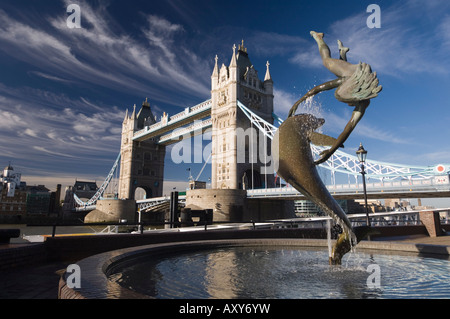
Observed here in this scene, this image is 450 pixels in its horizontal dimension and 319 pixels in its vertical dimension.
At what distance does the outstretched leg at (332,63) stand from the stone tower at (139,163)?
6084 cm

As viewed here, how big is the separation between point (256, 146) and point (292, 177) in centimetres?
3620

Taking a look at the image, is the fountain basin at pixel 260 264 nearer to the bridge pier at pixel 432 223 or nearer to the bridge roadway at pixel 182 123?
the bridge pier at pixel 432 223

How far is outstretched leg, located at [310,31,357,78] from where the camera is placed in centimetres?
488

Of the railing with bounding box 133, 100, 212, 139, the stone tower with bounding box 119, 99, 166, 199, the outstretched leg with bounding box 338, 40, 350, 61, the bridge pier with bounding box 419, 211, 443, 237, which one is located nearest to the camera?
the outstretched leg with bounding box 338, 40, 350, 61

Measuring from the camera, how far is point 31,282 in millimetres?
4227

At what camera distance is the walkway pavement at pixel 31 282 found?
11.8 feet

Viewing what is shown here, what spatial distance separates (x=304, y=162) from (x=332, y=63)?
1.87 meters

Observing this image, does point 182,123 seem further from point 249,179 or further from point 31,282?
point 31,282

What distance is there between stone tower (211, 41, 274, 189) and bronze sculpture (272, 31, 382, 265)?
31.9 m

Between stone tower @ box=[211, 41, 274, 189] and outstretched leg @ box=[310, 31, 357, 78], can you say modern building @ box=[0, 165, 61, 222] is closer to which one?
stone tower @ box=[211, 41, 274, 189]

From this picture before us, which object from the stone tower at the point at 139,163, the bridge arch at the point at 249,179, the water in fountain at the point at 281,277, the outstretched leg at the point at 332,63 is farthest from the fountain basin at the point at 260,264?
the stone tower at the point at 139,163

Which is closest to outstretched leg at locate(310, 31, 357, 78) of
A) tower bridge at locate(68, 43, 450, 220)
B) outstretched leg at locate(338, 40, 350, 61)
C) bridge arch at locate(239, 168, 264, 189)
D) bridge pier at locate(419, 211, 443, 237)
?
outstretched leg at locate(338, 40, 350, 61)

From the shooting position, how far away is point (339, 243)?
5359 millimetres
